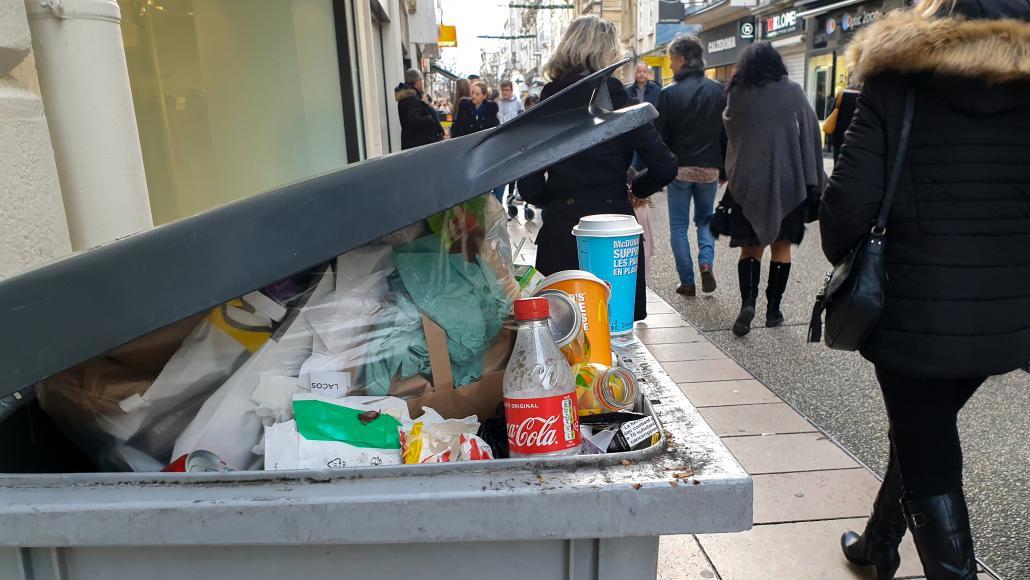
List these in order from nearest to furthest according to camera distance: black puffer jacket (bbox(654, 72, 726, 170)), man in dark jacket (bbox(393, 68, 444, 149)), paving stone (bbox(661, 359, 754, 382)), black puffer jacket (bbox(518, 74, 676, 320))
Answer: black puffer jacket (bbox(518, 74, 676, 320)) → paving stone (bbox(661, 359, 754, 382)) → black puffer jacket (bbox(654, 72, 726, 170)) → man in dark jacket (bbox(393, 68, 444, 149))

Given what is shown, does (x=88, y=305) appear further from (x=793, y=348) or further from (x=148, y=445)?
(x=793, y=348)

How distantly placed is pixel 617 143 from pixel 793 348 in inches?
82.7

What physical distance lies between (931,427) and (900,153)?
2.37ft

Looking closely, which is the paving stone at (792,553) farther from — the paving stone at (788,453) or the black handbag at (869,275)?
the black handbag at (869,275)

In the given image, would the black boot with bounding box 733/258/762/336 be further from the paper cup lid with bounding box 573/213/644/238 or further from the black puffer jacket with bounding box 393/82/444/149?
the black puffer jacket with bounding box 393/82/444/149

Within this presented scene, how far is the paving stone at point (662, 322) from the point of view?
5.14 m

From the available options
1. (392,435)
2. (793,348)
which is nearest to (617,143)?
(793,348)

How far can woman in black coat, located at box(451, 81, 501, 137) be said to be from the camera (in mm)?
10930

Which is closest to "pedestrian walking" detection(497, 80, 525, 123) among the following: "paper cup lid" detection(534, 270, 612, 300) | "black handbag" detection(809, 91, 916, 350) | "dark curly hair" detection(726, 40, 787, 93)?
"dark curly hair" detection(726, 40, 787, 93)

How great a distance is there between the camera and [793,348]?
179 inches

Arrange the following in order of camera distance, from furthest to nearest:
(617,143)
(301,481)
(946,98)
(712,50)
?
(712,50) < (617,143) < (946,98) < (301,481)

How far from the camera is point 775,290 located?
4.92 m

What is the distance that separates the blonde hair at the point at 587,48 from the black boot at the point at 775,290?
210cm

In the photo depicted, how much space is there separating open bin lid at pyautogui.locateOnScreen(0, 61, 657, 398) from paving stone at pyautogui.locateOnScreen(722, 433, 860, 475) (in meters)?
2.25
